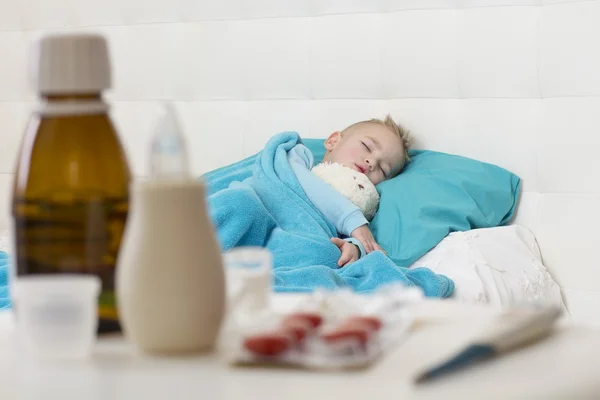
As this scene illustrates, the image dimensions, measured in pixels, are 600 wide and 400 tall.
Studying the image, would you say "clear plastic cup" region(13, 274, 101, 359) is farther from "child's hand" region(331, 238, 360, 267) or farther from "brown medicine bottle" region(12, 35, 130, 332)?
Answer: "child's hand" region(331, 238, 360, 267)

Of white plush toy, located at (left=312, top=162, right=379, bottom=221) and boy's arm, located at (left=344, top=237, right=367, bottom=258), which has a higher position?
white plush toy, located at (left=312, top=162, right=379, bottom=221)

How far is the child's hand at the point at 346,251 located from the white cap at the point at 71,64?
1201 mm

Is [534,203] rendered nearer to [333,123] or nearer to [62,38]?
[333,123]

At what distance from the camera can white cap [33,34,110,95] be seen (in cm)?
90

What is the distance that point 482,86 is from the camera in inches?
94.7

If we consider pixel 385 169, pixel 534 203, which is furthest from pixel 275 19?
pixel 534 203

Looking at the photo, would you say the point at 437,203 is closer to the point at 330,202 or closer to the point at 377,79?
the point at 330,202

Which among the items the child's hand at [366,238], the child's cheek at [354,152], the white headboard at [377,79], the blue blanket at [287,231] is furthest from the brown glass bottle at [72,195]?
the white headboard at [377,79]

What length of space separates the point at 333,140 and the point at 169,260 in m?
1.68

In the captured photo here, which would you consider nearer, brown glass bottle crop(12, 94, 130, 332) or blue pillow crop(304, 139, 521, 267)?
brown glass bottle crop(12, 94, 130, 332)

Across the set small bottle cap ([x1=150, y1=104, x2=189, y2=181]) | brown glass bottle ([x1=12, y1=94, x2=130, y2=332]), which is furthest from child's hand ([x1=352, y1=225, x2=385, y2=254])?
small bottle cap ([x1=150, y1=104, x2=189, y2=181])

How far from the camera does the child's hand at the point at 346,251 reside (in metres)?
2.08

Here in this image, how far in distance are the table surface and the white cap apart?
0.23 m

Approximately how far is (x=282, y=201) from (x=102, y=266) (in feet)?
4.25
